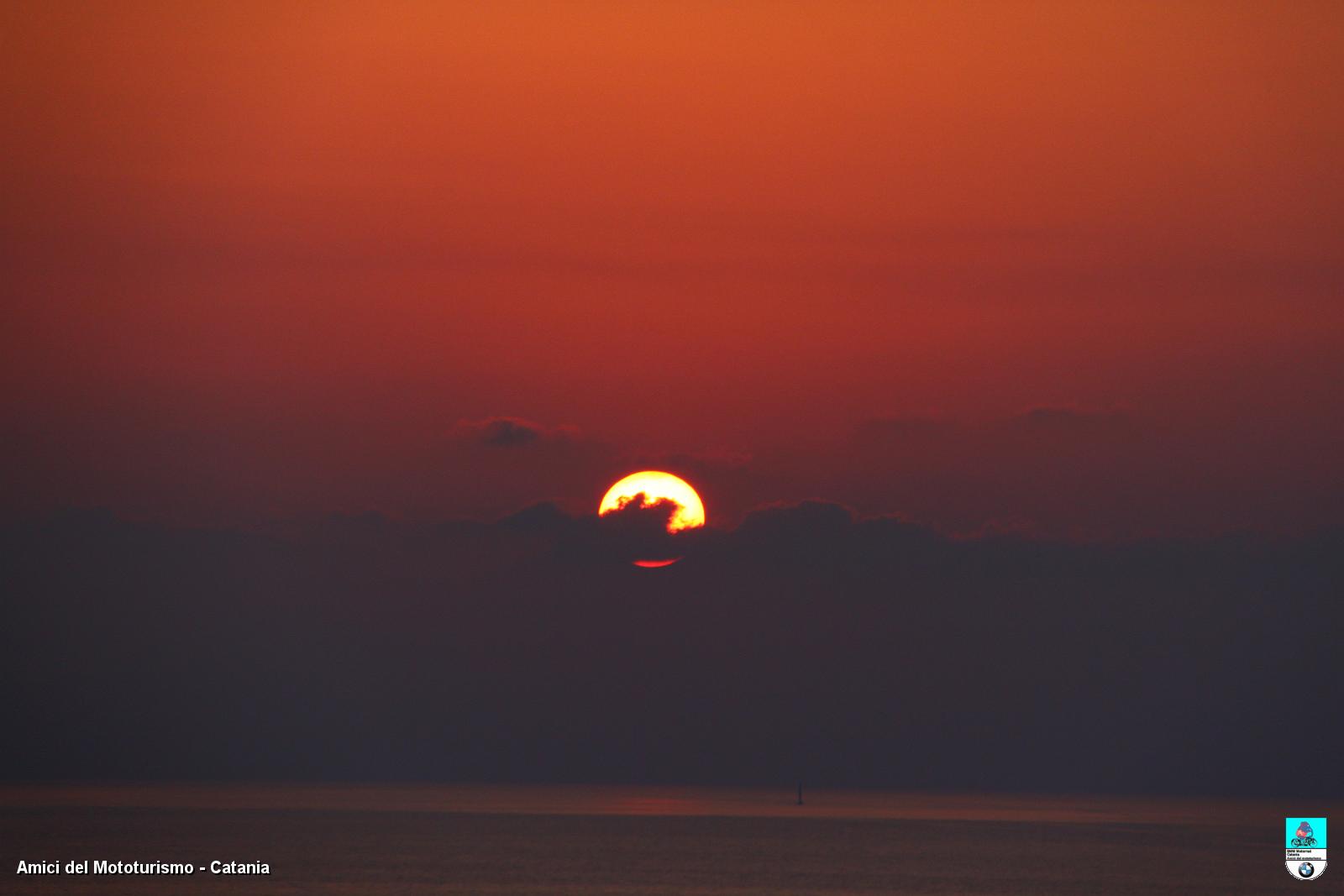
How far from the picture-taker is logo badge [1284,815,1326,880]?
13238 centimetres

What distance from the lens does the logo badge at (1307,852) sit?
132 meters

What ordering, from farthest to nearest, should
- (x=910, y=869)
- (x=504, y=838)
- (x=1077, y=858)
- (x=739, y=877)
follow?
(x=504, y=838), (x=1077, y=858), (x=910, y=869), (x=739, y=877)

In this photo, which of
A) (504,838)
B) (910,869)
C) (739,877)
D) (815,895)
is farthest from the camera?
(504,838)

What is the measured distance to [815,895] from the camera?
10288cm

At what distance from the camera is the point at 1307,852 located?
157 metres

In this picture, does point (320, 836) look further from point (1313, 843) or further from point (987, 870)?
point (1313, 843)

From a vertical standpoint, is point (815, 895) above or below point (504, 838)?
below

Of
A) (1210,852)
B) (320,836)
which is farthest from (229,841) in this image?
(1210,852)

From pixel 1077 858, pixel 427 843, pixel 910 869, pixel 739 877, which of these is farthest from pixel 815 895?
pixel 427 843

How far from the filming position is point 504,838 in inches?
7003

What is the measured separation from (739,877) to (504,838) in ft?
219

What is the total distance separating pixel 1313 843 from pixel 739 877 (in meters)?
85.8

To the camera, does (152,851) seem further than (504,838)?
No

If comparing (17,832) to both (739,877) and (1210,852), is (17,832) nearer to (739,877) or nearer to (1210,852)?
(739,877)
